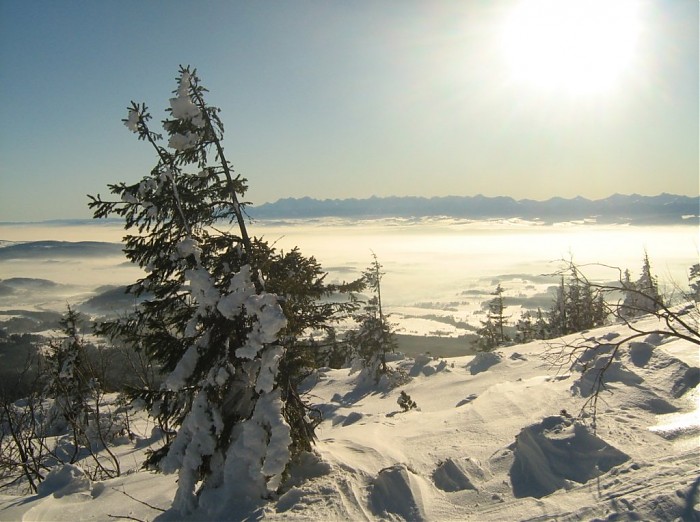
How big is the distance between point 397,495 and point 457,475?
130 centimetres

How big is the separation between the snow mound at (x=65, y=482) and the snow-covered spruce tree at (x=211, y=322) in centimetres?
196

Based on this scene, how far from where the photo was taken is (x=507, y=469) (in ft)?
25.2

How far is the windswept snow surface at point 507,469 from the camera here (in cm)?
635

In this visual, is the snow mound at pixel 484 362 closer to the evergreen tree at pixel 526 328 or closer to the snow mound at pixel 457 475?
the snow mound at pixel 457 475

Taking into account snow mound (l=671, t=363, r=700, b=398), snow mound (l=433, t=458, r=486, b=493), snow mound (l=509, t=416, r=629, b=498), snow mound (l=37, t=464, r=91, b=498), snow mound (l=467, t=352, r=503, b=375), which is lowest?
snow mound (l=467, t=352, r=503, b=375)

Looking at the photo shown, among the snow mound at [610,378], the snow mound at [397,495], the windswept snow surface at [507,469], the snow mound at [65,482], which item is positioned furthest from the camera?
the snow mound at [610,378]

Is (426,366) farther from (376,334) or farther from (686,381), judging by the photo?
(686,381)

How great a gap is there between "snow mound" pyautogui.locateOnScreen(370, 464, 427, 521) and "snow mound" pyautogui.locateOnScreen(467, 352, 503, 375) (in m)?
17.5

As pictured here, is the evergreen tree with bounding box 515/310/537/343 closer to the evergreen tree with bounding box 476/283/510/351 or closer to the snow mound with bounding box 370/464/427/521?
the evergreen tree with bounding box 476/283/510/351

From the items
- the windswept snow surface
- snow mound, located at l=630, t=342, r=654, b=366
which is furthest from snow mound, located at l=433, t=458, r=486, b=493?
snow mound, located at l=630, t=342, r=654, b=366

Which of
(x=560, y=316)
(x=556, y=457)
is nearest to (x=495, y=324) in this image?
(x=560, y=316)

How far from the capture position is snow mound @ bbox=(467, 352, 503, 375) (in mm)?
23625

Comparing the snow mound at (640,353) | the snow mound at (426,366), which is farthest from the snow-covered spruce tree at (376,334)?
the snow mound at (640,353)

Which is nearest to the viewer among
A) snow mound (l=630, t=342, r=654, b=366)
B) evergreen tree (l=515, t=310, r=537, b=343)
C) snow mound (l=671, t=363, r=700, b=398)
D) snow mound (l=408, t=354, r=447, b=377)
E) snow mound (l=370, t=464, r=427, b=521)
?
snow mound (l=370, t=464, r=427, b=521)
